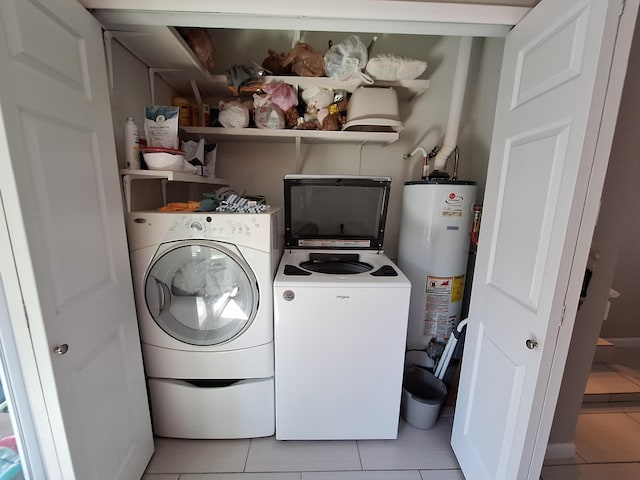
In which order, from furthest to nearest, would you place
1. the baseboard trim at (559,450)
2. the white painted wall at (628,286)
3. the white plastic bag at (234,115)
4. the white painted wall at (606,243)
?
the white painted wall at (628,286) → the white plastic bag at (234,115) → the baseboard trim at (559,450) → the white painted wall at (606,243)

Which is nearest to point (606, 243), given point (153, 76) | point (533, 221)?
point (533, 221)

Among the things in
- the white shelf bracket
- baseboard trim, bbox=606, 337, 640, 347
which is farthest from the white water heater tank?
baseboard trim, bbox=606, 337, 640, 347

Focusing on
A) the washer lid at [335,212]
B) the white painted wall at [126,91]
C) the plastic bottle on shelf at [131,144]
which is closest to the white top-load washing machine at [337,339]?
the washer lid at [335,212]

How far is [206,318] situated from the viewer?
55.0 inches

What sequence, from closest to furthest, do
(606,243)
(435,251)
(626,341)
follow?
(606,243), (435,251), (626,341)

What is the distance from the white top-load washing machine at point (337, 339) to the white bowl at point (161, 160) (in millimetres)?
575

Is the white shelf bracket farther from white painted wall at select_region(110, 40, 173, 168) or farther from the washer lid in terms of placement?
the washer lid

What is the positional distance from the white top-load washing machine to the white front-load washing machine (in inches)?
4.4

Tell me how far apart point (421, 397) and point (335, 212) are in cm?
126

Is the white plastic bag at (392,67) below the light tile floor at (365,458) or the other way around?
the other way around

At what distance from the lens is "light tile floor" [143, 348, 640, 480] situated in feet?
4.47

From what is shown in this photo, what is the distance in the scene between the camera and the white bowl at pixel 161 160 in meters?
1.26

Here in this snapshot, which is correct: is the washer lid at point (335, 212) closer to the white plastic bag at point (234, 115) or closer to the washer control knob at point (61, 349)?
the white plastic bag at point (234, 115)

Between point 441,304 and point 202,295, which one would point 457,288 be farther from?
point 202,295
